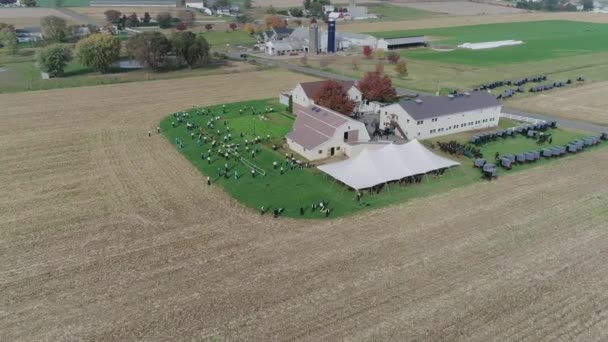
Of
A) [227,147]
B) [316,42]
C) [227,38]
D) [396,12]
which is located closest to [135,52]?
[316,42]

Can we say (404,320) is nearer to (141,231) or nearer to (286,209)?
(286,209)

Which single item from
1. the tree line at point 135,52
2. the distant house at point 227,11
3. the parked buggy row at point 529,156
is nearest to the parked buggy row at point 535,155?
the parked buggy row at point 529,156

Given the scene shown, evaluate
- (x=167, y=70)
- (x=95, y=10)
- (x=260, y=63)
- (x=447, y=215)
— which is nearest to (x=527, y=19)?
(x=260, y=63)

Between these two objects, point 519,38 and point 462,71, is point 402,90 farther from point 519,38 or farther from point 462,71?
point 519,38

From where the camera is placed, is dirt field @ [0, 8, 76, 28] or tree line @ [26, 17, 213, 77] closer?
tree line @ [26, 17, 213, 77]

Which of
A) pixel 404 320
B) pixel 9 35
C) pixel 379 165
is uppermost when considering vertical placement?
pixel 9 35

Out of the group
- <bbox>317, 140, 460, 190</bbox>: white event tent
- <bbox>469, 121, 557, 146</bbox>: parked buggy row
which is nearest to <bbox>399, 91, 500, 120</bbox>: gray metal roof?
<bbox>469, 121, 557, 146</bbox>: parked buggy row

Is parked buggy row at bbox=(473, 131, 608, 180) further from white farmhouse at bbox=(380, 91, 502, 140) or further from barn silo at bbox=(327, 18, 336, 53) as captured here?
barn silo at bbox=(327, 18, 336, 53)

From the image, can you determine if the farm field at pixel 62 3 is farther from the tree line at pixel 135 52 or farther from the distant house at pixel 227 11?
the tree line at pixel 135 52
